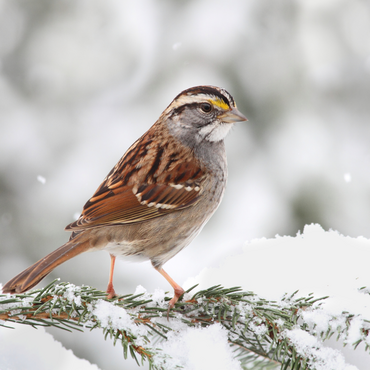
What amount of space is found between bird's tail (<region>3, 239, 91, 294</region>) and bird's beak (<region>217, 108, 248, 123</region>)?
47.3 inches

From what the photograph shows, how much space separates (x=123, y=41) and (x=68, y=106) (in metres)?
0.87

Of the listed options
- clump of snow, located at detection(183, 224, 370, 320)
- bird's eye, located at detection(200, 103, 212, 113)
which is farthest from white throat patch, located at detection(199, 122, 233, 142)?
clump of snow, located at detection(183, 224, 370, 320)

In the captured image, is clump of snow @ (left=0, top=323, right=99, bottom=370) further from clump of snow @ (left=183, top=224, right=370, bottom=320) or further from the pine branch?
clump of snow @ (left=183, top=224, right=370, bottom=320)

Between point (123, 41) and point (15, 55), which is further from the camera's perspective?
point (123, 41)

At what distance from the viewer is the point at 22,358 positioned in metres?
1.83

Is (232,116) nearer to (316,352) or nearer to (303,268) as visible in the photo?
(303,268)

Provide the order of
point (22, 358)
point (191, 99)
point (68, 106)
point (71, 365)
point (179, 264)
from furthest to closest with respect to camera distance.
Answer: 1. point (68, 106)
2. point (179, 264)
3. point (191, 99)
4. point (71, 365)
5. point (22, 358)

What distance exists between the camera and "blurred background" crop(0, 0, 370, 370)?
3.58m

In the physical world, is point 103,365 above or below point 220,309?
below

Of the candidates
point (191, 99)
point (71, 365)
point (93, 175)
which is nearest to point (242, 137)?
point (191, 99)

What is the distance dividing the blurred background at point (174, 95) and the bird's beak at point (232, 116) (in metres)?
0.96

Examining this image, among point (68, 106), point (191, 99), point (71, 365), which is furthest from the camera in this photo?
point (68, 106)

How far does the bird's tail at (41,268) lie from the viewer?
6.12 ft

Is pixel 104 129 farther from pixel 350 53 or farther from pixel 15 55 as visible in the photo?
pixel 350 53
